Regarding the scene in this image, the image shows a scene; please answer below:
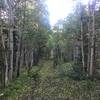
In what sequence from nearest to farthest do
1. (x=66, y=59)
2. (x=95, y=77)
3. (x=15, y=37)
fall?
(x=95, y=77)
(x=15, y=37)
(x=66, y=59)

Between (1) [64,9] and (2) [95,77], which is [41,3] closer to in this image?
(1) [64,9]

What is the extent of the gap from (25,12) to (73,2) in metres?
5.03

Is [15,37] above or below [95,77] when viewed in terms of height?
above

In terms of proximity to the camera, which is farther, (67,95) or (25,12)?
(25,12)

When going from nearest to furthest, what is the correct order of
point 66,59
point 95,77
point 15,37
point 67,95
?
1. point 67,95
2. point 95,77
3. point 15,37
4. point 66,59

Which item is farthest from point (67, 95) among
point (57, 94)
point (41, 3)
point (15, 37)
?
point (15, 37)

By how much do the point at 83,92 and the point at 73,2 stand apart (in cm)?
1113

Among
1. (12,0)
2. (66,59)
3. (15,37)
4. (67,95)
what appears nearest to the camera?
(67,95)

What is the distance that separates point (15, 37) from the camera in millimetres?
24484

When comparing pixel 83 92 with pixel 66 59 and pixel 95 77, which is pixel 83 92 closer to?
pixel 95 77

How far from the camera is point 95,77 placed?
17.6m

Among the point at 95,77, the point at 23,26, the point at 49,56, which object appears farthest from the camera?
the point at 49,56

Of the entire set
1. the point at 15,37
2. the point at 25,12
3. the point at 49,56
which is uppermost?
the point at 25,12

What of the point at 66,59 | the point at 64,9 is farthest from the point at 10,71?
the point at 66,59
